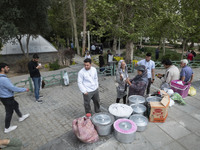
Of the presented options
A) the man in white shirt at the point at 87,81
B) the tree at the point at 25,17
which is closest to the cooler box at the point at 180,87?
the man in white shirt at the point at 87,81

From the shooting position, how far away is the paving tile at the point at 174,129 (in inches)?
130

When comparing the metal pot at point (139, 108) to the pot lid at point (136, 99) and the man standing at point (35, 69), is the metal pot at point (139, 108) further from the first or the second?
the man standing at point (35, 69)

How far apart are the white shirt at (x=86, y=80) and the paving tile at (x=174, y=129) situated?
6.78 feet

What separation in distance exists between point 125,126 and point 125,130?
131 mm

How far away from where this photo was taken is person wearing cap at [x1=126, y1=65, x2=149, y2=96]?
4.12 meters

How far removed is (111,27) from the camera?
905cm

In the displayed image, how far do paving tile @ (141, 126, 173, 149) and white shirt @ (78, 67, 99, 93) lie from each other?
1773 millimetres

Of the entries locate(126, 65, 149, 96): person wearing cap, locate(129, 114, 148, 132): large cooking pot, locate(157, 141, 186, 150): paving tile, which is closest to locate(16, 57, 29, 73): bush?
locate(126, 65, 149, 96): person wearing cap

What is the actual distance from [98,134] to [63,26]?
26.1 metres

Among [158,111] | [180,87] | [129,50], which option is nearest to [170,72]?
[180,87]

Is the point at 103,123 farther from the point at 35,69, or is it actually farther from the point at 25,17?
the point at 25,17

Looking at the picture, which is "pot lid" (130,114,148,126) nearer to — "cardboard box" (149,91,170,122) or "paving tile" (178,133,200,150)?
"cardboard box" (149,91,170,122)

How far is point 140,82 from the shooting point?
165 inches

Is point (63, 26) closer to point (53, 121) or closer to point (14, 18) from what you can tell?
point (14, 18)
